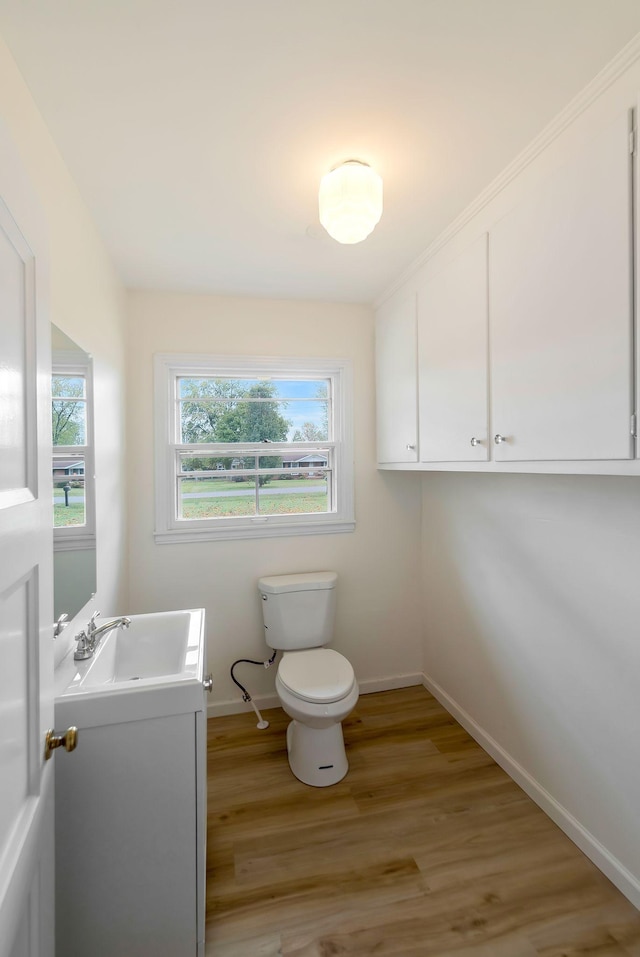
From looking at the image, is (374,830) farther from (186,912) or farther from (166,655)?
(166,655)

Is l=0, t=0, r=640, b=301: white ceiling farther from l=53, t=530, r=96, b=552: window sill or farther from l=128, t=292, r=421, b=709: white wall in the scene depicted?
l=53, t=530, r=96, b=552: window sill

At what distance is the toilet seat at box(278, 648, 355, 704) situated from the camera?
1821 mm

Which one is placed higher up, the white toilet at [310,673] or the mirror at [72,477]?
the mirror at [72,477]

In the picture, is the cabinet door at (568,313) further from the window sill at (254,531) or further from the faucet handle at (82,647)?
the faucet handle at (82,647)

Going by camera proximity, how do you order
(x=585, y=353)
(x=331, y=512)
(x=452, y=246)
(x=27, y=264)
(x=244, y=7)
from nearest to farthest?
(x=27, y=264) → (x=244, y=7) → (x=585, y=353) → (x=452, y=246) → (x=331, y=512)

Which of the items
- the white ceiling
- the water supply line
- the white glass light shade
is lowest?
the water supply line

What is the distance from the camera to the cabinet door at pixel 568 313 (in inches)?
40.1

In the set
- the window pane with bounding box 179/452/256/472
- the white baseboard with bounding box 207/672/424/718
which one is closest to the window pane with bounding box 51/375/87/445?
the window pane with bounding box 179/452/256/472

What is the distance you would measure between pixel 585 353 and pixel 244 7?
1.10m

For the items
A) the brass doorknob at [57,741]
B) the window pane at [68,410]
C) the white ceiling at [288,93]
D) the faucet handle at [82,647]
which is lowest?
the faucet handle at [82,647]

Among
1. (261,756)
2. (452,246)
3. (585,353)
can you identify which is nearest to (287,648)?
(261,756)

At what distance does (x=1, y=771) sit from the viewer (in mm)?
619

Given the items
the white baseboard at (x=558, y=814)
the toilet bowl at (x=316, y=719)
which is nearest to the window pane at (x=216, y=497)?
the toilet bowl at (x=316, y=719)

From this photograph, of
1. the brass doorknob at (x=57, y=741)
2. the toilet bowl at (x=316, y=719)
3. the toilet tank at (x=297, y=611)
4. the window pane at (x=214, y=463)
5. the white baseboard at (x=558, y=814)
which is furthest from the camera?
the window pane at (x=214, y=463)
